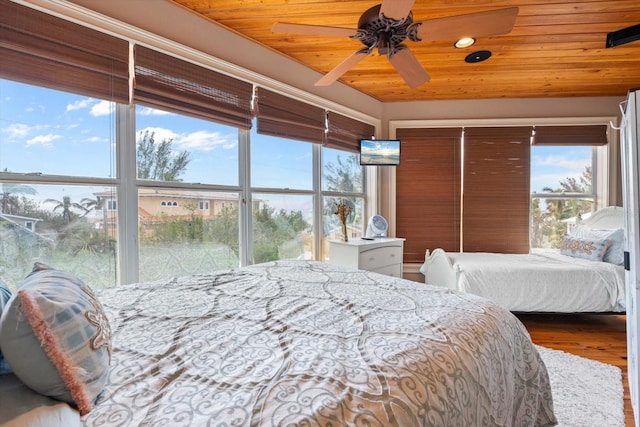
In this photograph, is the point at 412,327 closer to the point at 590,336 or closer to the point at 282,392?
the point at 282,392

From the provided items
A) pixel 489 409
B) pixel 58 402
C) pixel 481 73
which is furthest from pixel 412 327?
pixel 481 73

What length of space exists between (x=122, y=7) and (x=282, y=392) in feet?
7.98

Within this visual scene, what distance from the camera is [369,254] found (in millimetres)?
3293

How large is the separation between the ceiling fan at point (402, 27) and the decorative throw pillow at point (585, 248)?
104 inches

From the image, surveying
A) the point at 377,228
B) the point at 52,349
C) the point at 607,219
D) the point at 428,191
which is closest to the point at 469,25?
the point at 52,349

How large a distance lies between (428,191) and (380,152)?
892 mm

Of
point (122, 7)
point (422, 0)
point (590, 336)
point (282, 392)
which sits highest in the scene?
point (422, 0)

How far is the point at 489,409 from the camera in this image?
95cm

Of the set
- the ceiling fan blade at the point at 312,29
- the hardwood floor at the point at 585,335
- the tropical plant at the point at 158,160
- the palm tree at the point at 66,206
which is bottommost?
the hardwood floor at the point at 585,335

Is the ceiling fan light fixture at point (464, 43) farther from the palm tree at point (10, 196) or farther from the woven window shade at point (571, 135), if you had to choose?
the palm tree at point (10, 196)

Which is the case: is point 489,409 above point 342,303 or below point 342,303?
below

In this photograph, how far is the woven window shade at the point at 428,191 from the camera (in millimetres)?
4246

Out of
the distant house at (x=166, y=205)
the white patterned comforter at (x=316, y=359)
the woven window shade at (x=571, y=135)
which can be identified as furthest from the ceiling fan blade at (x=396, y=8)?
the woven window shade at (x=571, y=135)

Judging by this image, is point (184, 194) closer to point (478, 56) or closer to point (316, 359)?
point (316, 359)
